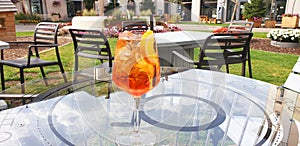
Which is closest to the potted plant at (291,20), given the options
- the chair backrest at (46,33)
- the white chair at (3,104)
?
the chair backrest at (46,33)

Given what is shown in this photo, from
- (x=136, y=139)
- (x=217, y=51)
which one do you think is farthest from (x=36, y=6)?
(x=136, y=139)

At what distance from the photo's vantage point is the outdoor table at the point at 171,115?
838 mm

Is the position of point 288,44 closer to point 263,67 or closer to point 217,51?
point 263,67

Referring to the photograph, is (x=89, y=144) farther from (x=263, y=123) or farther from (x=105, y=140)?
(x=263, y=123)

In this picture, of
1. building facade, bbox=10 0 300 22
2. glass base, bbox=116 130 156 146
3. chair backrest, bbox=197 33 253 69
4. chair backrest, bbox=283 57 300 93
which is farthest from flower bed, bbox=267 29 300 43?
building facade, bbox=10 0 300 22

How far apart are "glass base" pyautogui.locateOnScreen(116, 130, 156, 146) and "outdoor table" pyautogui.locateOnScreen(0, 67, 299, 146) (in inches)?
1.0

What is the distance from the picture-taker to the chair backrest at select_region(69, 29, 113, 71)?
2521 mm

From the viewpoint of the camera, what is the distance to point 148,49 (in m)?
0.70

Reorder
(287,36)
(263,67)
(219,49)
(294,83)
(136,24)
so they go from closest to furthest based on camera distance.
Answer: (294,83)
(219,49)
(136,24)
(263,67)
(287,36)

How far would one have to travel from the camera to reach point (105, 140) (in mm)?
849

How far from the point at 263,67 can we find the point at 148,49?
3893 mm

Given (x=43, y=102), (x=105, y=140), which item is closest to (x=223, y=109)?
(x=105, y=140)

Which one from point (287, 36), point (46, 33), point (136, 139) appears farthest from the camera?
point (287, 36)

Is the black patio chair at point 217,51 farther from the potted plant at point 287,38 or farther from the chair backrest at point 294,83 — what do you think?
the potted plant at point 287,38
